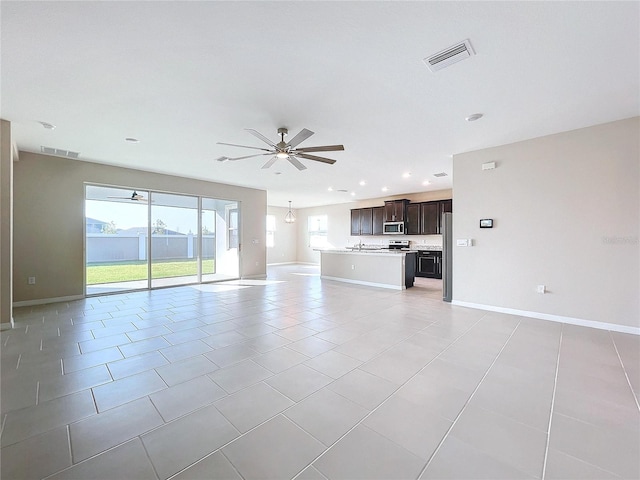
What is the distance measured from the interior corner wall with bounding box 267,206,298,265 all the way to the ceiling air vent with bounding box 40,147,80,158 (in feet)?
24.5

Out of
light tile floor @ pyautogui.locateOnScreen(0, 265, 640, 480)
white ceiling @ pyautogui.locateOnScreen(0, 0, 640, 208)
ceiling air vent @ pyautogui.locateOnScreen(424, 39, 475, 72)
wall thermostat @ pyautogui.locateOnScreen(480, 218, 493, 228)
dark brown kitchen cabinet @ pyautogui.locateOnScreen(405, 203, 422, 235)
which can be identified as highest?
white ceiling @ pyautogui.locateOnScreen(0, 0, 640, 208)

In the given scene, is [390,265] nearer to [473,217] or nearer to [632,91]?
[473,217]

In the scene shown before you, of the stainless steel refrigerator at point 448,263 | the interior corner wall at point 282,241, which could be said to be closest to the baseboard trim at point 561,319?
the stainless steel refrigerator at point 448,263

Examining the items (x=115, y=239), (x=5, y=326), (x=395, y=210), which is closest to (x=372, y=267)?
(x=395, y=210)

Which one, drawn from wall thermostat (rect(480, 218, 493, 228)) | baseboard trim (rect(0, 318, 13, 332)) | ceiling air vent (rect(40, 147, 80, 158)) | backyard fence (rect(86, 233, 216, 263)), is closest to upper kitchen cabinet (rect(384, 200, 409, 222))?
wall thermostat (rect(480, 218, 493, 228))

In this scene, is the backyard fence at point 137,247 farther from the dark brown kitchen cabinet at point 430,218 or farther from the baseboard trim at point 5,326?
the dark brown kitchen cabinet at point 430,218

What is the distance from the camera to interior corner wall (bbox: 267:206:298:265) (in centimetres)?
1236

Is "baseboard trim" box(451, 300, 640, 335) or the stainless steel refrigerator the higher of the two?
the stainless steel refrigerator

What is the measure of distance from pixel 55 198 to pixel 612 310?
30.6ft

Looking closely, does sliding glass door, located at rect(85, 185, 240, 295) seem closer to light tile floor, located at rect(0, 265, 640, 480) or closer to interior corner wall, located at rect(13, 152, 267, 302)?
interior corner wall, located at rect(13, 152, 267, 302)

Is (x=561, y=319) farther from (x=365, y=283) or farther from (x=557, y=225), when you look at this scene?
(x=365, y=283)

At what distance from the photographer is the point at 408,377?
7.68 feet

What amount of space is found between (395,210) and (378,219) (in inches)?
32.2

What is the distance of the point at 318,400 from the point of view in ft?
6.63
